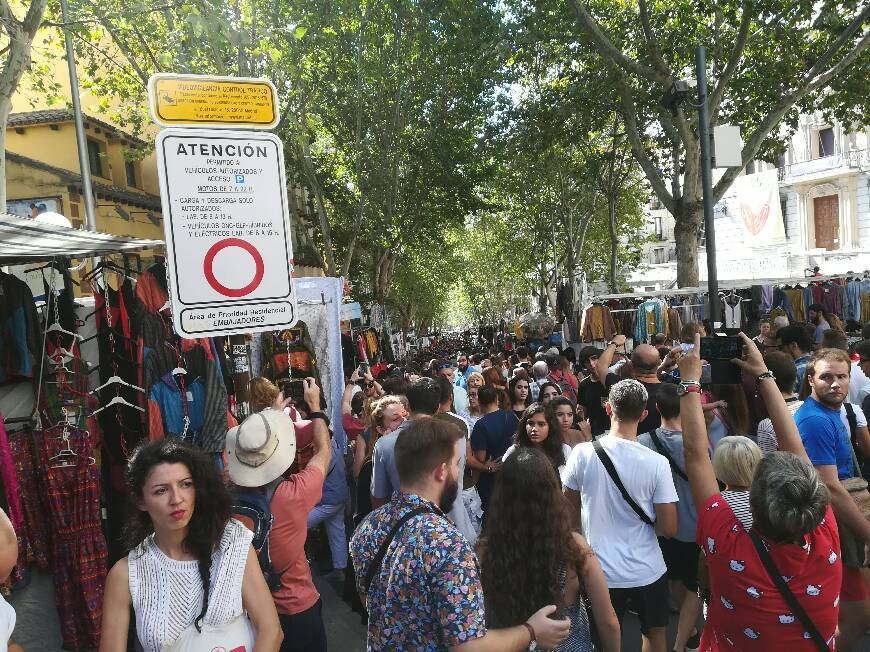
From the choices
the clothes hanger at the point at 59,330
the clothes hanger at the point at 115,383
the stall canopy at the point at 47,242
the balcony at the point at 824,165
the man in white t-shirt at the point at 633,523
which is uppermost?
the balcony at the point at 824,165

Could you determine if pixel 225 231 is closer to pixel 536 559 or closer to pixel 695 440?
pixel 536 559

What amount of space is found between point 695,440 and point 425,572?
155 centimetres

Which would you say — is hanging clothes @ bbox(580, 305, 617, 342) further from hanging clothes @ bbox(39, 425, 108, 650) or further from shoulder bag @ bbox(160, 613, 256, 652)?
shoulder bag @ bbox(160, 613, 256, 652)

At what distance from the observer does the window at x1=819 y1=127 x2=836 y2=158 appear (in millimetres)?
30325

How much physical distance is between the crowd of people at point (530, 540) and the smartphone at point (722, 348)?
36mm

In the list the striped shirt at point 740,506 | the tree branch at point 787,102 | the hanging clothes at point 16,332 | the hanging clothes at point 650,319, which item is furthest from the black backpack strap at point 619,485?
the hanging clothes at point 650,319

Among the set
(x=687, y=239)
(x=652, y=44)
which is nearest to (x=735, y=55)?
(x=652, y=44)

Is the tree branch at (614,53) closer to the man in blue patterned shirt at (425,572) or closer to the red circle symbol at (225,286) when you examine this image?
the red circle symbol at (225,286)

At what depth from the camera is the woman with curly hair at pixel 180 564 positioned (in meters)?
2.17

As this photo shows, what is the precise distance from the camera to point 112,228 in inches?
760

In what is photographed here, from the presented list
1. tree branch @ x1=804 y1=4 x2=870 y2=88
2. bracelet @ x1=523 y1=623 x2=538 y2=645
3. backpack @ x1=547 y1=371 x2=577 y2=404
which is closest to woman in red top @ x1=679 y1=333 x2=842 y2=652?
bracelet @ x1=523 y1=623 x2=538 y2=645

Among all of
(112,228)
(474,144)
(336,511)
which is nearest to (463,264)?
(474,144)

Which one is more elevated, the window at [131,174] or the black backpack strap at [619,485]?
the window at [131,174]

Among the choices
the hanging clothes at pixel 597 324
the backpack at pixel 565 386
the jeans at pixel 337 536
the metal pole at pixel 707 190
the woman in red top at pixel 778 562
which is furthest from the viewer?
the hanging clothes at pixel 597 324
